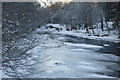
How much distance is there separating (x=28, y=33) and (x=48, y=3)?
1.17 m

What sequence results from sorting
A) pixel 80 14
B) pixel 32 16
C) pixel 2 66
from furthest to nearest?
pixel 80 14 < pixel 2 66 < pixel 32 16

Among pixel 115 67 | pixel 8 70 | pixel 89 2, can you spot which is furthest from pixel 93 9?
pixel 8 70

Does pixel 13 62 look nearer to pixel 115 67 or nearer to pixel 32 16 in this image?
pixel 32 16

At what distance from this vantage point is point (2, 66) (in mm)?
6441

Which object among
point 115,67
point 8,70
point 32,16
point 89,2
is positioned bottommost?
point 115,67

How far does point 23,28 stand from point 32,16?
14.3 inches

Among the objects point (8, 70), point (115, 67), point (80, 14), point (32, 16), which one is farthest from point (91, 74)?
point (80, 14)

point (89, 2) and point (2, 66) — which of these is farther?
point (89, 2)

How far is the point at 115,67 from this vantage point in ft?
52.8

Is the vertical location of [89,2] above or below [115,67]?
above

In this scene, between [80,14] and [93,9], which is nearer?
[93,9]

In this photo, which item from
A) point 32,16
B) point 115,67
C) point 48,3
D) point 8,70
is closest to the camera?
point 48,3

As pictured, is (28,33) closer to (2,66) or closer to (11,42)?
(11,42)

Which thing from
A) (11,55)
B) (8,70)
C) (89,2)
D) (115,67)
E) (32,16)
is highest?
(89,2)
